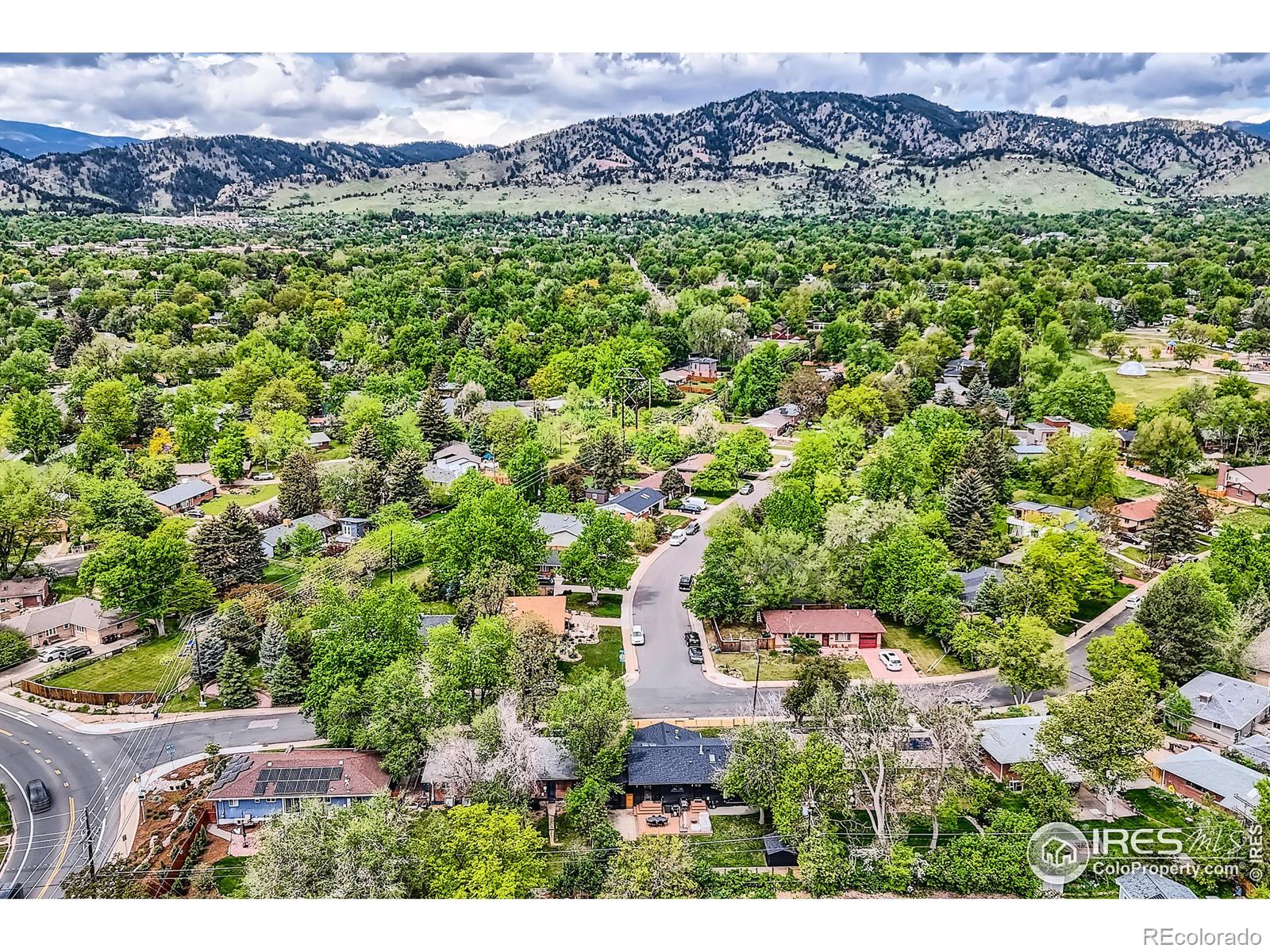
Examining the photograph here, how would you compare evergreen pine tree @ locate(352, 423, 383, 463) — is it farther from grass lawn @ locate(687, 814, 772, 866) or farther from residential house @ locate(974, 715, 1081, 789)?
residential house @ locate(974, 715, 1081, 789)

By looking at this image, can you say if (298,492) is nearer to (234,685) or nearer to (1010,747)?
(234,685)

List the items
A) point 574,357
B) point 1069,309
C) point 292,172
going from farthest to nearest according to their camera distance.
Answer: point 292,172 < point 1069,309 < point 574,357

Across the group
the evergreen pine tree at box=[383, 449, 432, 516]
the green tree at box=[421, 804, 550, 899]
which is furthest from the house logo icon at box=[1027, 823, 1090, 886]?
the evergreen pine tree at box=[383, 449, 432, 516]

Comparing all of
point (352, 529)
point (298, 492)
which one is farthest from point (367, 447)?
point (352, 529)

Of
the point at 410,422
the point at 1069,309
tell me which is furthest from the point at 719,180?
the point at 410,422

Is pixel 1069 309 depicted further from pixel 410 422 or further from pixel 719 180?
pixel 719 180

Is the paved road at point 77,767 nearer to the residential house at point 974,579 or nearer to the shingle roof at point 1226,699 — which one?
the residential house at point 974,579
